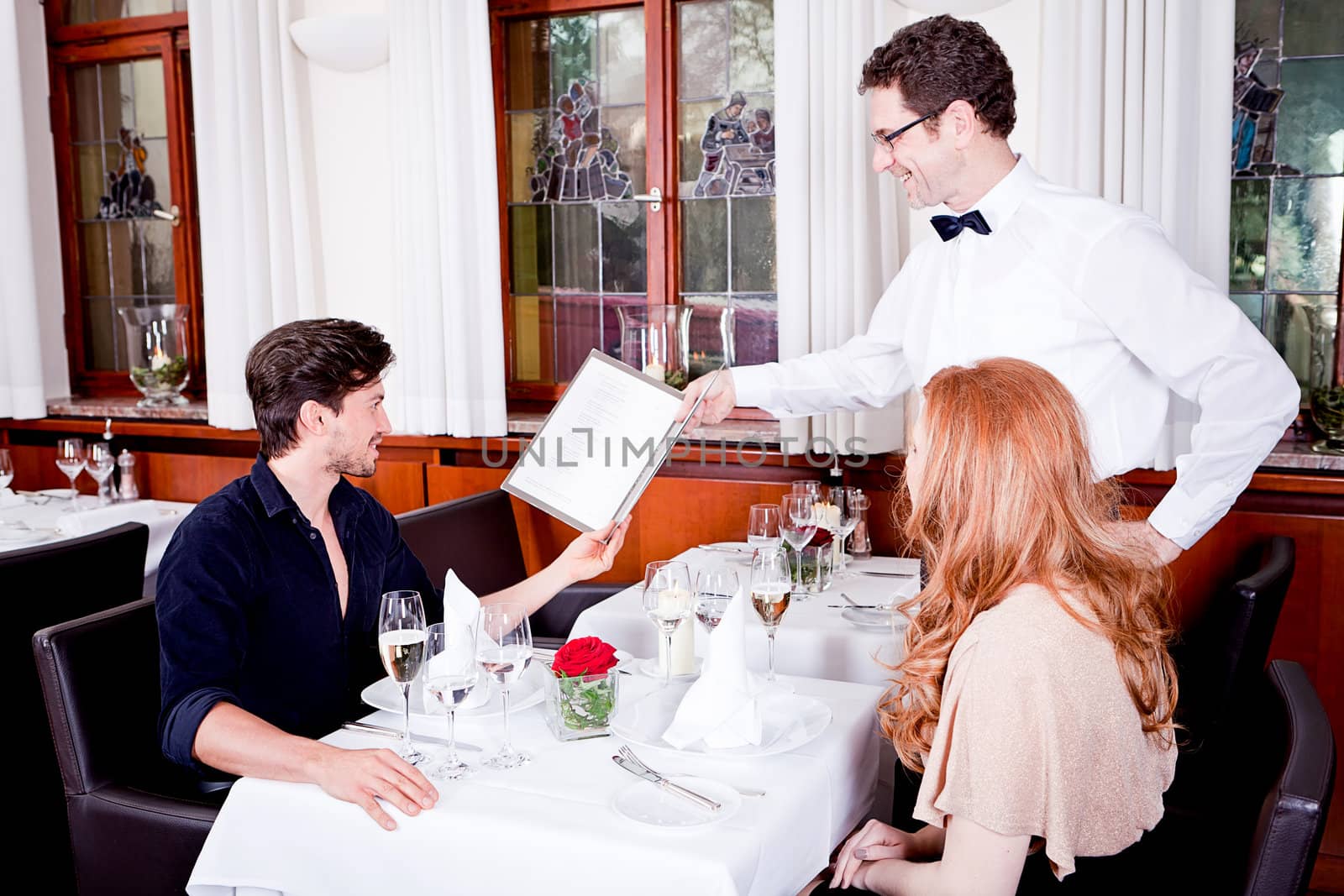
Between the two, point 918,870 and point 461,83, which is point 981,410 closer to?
point 918,870

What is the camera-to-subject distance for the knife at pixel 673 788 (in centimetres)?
143

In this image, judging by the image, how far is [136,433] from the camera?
15.0ft

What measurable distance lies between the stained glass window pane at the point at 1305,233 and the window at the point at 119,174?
155 inches

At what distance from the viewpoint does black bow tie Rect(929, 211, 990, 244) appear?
7.85 feet

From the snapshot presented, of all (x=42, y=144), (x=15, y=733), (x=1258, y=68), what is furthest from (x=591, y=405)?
(x=42, y=144)

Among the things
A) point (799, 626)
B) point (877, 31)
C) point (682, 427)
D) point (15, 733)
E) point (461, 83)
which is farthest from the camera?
point (461, 83)

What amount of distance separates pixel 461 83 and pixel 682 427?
86.3 inches

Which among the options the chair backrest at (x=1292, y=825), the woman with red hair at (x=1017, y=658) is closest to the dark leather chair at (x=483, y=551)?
the woman with red hair at (x=1017, y=658)

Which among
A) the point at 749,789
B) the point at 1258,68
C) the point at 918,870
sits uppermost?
the point at 1258,68

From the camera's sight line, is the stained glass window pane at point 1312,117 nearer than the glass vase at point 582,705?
No

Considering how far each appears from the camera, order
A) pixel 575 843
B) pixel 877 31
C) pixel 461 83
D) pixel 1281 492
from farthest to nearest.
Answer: pixel 461 83 → pixel 877 31 → pixel 1281 492 → pixel 575 843

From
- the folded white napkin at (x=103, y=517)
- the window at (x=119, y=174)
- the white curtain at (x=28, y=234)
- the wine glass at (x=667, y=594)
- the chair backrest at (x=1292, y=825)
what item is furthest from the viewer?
the window at (x=119, y=174)

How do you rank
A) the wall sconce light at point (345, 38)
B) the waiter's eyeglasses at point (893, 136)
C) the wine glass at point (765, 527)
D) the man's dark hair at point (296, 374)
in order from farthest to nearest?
the wall sconce light at point (345, 38)
the wine glass at point (765, 527)
the waiter's eyeglasses at point (893, 136)
the man's dark hair at point (296, 374)

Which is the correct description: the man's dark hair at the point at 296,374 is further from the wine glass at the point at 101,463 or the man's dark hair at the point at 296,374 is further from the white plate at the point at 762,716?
the wine glass at the point at 101,463
